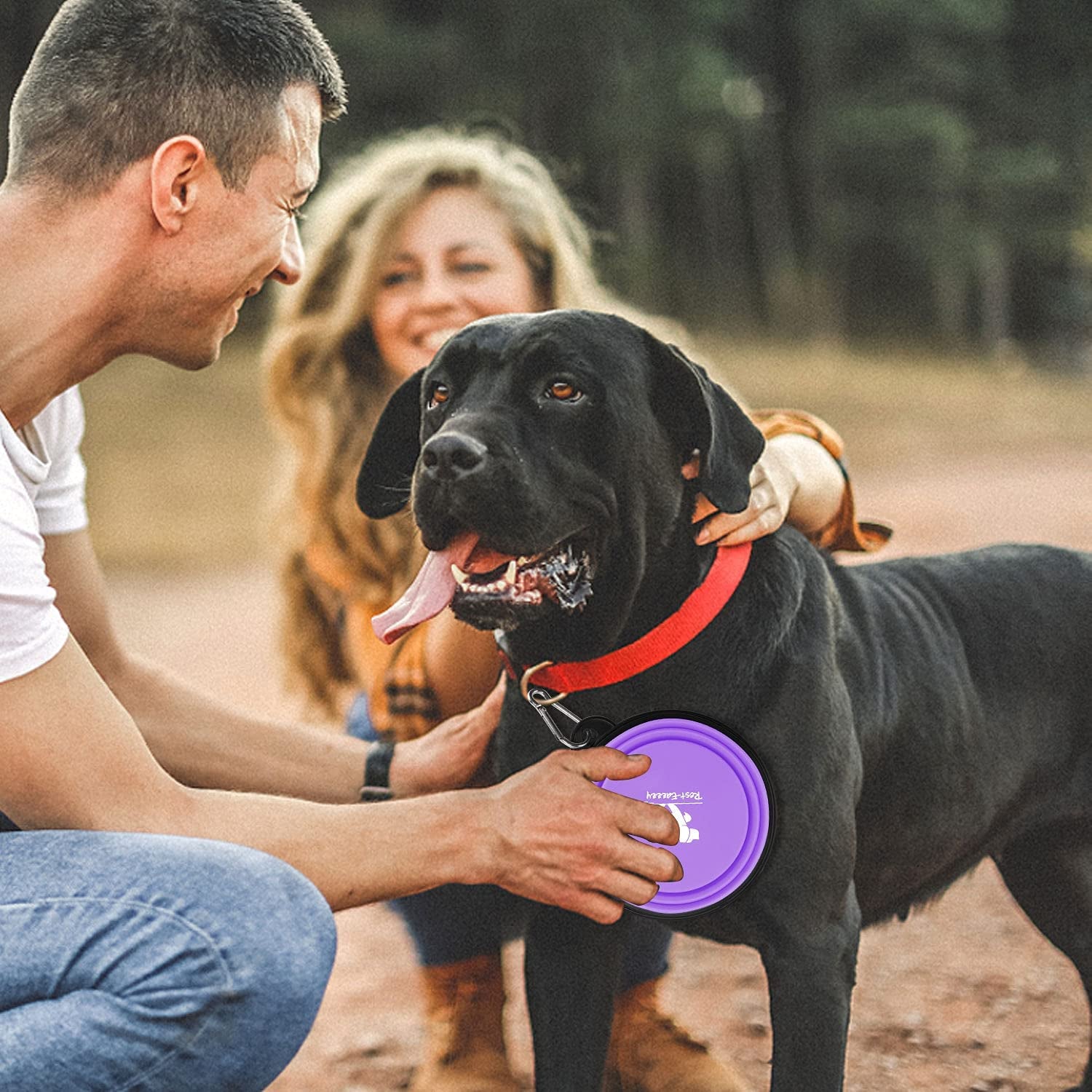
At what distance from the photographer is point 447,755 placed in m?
2.83

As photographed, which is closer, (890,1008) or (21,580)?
(21,580)

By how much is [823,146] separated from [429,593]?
3208cm

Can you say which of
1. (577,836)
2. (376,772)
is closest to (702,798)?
(577,836)

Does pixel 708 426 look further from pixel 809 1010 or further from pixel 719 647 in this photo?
pixel 809 1010

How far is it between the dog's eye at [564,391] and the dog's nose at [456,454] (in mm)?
211

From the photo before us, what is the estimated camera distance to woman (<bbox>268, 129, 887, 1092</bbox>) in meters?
3.02

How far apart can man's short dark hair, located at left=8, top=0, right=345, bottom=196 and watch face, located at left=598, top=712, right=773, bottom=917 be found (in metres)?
1.29

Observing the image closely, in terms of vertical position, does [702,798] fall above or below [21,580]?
below

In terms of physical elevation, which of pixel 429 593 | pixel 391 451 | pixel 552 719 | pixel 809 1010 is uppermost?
pixel 391 451

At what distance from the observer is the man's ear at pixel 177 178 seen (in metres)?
2.38

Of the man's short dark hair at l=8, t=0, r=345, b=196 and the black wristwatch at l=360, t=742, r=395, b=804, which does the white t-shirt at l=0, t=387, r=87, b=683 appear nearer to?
the man's short dark hair at l=8, t=0, r=345, b=196

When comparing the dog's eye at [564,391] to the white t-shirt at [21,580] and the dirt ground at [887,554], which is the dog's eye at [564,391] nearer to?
the white t-shirt at [21,580]

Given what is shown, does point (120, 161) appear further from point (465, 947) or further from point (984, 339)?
point (984, 339)

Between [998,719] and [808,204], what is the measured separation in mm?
33711
